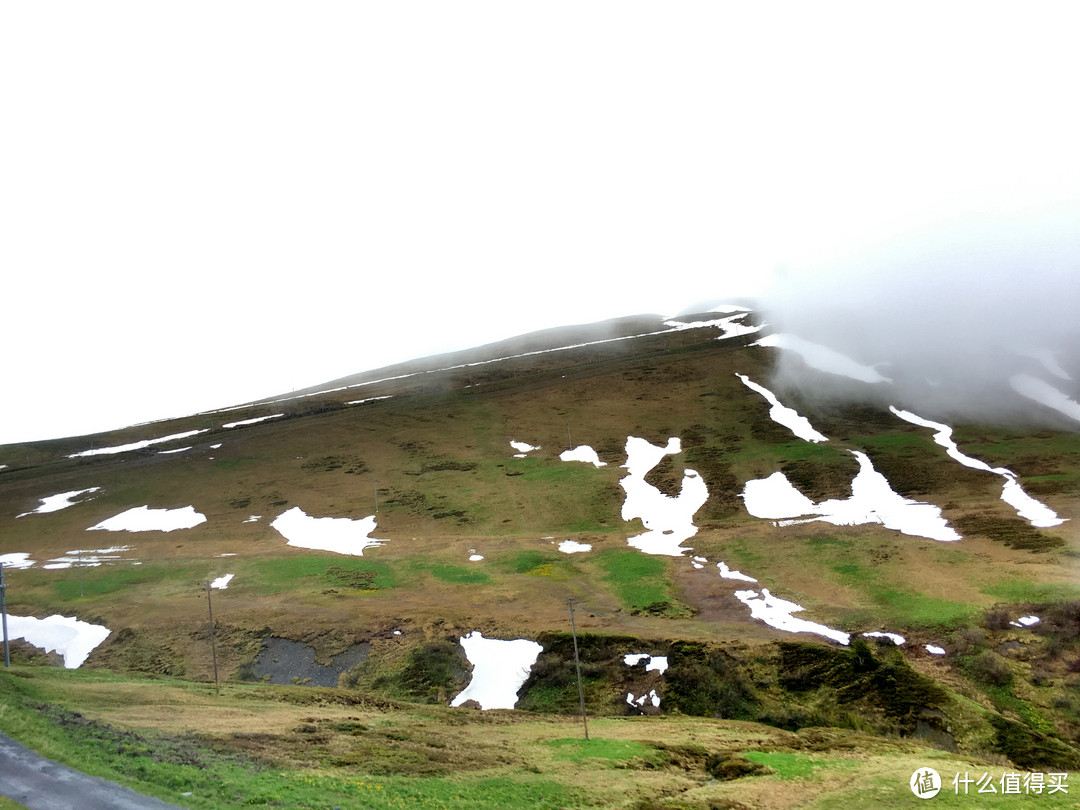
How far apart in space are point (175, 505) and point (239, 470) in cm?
1122

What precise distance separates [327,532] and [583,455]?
33041 mm

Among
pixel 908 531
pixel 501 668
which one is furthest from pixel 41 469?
pixel 908 531

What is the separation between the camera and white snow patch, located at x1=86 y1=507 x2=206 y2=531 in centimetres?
7106

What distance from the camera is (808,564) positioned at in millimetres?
50938

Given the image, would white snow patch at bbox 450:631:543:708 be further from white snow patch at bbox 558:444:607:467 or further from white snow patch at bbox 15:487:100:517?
white snow patch at bbox 15:487:100:517

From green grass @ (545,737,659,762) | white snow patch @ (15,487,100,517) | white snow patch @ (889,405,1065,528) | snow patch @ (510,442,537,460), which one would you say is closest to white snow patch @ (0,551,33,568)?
white snow patch @ (15,487,100,517)

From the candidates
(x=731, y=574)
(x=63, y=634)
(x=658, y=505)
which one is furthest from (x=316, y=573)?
(x=658, y=505)

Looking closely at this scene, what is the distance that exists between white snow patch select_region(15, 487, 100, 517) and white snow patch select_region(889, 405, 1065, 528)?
101m

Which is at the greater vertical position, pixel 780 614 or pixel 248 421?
pixel 248 421

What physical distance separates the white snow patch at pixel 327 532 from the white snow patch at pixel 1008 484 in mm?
57369

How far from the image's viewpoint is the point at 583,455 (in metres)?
84.6

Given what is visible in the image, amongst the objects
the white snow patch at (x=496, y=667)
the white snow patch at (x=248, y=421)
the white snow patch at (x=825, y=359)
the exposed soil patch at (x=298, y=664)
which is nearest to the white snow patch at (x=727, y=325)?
the white snow patch at (x=825, y=359)

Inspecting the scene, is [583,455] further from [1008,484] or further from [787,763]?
[787,763]

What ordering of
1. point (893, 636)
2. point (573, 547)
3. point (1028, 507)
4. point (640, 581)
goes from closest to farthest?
point (893, 636)
point (640, 581)
point (1028, 507)
point (573, 547)
